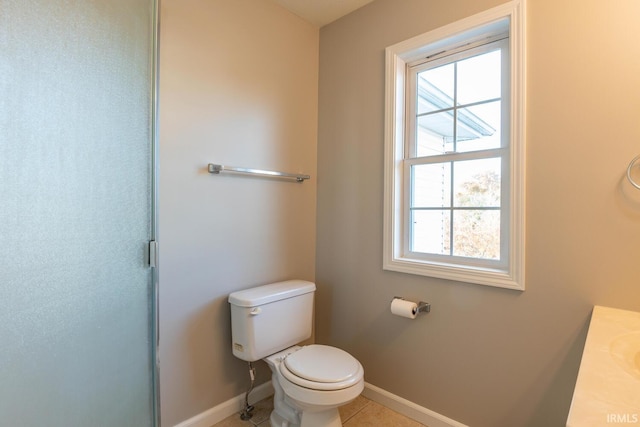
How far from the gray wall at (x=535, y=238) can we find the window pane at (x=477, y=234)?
0.19 meters

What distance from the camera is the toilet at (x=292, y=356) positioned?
142 centimetres

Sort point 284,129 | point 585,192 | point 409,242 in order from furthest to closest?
point 284,129 → point 409,242 → point 585,192

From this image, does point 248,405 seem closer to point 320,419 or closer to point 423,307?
point 320,419

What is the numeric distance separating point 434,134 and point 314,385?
1.47 m

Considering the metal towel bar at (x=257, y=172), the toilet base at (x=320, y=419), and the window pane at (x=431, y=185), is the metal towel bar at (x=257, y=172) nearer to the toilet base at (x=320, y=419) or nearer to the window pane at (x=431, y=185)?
the window pane at (x=431, y=185)

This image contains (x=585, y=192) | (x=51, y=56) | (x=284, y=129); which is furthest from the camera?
(x=284, y=129)

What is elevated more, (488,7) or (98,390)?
(488,7)

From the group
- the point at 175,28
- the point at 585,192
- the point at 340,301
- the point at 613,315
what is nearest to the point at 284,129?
the point at 175,28

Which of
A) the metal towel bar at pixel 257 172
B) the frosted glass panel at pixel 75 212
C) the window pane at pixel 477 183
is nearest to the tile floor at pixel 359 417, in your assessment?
the frosted glass panel at pixel 75 212

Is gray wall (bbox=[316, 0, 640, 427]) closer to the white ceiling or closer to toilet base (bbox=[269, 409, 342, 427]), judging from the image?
the white ceiling

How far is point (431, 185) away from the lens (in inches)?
73.9

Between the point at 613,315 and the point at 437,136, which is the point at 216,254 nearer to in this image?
the point at 437,136

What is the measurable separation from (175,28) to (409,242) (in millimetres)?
1677

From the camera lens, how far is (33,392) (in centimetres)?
103
